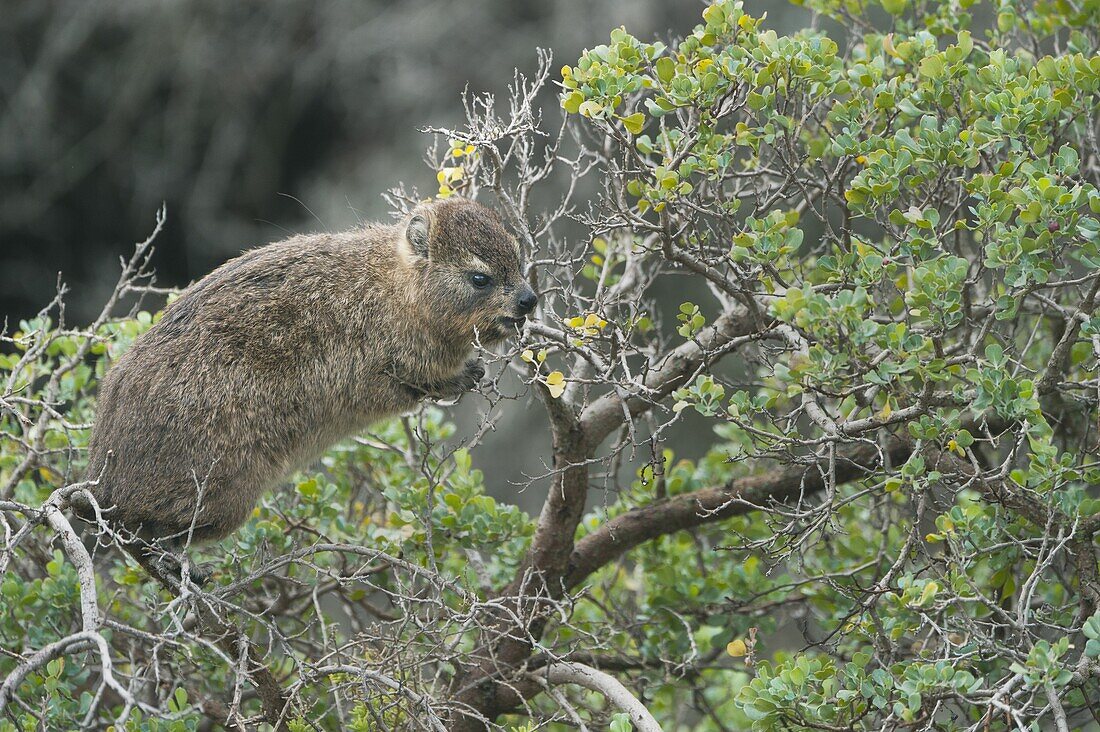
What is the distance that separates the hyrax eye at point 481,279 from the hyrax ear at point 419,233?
0.20 metres

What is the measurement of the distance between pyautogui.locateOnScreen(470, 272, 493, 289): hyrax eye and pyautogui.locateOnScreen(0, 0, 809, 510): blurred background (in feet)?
15.9

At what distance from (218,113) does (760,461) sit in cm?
677

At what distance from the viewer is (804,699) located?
3.30 meters

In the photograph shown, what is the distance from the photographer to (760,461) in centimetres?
495

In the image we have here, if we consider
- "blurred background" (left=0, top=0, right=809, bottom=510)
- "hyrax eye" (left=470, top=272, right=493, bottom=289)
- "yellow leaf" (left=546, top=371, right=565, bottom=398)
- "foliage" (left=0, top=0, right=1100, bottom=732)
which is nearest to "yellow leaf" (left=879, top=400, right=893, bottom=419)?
"foliage" (left=0, top=0, right=1100, bottom=732)

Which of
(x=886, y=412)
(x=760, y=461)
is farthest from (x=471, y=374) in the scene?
(x=886, y=412)

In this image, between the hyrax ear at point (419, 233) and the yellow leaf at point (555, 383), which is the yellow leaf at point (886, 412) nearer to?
the yellow leaf at point (555, 383)

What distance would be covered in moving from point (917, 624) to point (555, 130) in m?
6.24

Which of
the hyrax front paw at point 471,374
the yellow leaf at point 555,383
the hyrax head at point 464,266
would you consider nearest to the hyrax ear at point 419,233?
the hyrax head at point 464,266

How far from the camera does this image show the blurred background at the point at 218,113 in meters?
9.83

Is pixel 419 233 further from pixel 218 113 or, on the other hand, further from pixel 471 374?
pixel 218 113

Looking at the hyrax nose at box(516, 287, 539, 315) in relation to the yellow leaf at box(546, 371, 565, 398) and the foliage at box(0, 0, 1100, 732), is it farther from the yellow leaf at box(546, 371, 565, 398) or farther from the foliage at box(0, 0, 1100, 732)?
the yellow leaf at box(546, 371, 565, 398)

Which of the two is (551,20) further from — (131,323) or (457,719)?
(457,719)

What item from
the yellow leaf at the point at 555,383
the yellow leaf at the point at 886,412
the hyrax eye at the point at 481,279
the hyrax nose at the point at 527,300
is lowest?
the yellow leaf at the point at 886,412
